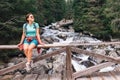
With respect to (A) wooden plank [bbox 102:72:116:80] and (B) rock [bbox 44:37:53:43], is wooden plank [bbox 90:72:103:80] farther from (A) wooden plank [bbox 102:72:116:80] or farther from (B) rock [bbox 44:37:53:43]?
(B) rock [bbox 44:37:53:43]

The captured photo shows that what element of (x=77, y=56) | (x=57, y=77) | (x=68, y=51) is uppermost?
(x=68, y=51)

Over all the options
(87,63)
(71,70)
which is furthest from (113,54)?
(71,70)

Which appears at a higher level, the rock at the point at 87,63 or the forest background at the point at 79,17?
the forest background at the point at 79,17

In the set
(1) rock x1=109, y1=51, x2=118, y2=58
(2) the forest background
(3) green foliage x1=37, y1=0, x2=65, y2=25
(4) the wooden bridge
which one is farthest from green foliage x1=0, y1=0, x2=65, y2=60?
(3) green foliage x1=37, y1=0, x2=65, y2=25

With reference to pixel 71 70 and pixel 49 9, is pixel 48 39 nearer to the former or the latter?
pixel 71 70

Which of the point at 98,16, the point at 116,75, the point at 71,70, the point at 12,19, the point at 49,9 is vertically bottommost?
the point at 116,75

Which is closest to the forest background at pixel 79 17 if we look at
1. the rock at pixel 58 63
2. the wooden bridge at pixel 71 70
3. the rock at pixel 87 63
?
the rock at pixel 58 63

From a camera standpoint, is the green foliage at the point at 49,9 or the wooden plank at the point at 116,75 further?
the green foliage at the point at 49,9

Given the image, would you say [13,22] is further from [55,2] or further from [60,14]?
[60,14]

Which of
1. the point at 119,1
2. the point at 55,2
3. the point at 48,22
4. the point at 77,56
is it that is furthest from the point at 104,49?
the point at 55,2

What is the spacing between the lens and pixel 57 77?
816 centimetres

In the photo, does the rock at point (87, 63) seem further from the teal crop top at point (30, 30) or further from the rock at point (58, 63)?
the teal crop top at point (30, 30)

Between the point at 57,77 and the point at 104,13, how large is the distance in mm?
23997

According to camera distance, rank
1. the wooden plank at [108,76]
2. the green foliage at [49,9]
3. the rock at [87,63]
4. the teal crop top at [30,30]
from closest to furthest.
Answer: the teal crop top at [30,30], the wooden plank at [108,76], the rock at [87,63], the green foliage at [49,9]
